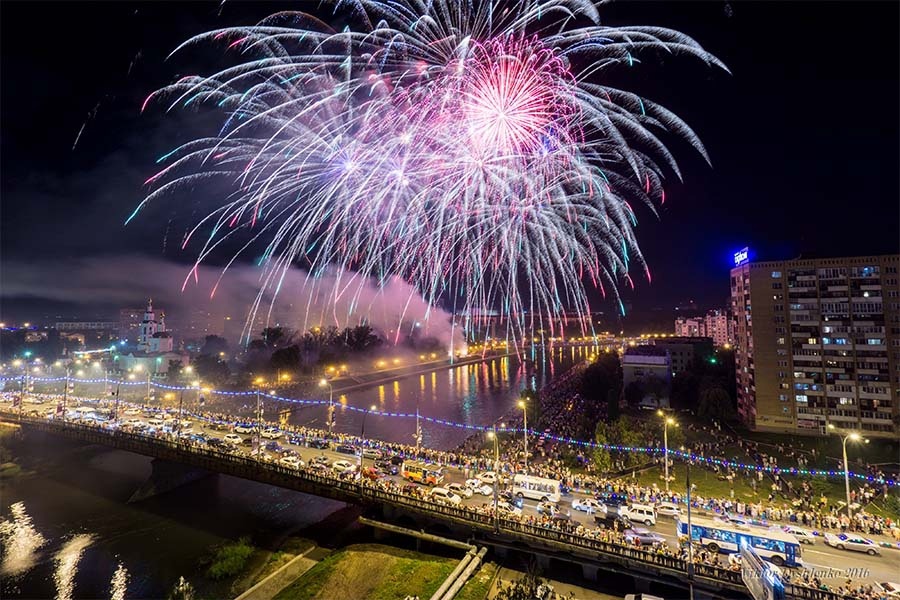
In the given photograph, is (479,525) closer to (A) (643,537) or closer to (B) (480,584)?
(B) (480,584)

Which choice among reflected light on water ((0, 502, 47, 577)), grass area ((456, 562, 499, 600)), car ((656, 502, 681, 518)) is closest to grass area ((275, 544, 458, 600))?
grass area ((456, 562, 499, 600))

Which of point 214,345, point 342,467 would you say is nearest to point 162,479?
point 342,467

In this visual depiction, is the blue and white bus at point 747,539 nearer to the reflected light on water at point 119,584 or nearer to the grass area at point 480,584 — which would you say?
the grass area at point 480,584

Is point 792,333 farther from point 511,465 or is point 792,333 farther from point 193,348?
point 193,348

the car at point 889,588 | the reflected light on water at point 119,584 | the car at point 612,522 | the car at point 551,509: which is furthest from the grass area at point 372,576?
the car at point 889,588

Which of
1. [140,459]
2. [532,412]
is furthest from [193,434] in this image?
[532,412]

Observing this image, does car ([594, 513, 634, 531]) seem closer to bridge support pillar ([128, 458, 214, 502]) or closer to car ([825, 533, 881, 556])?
car ([825, 533, 881, 556])
